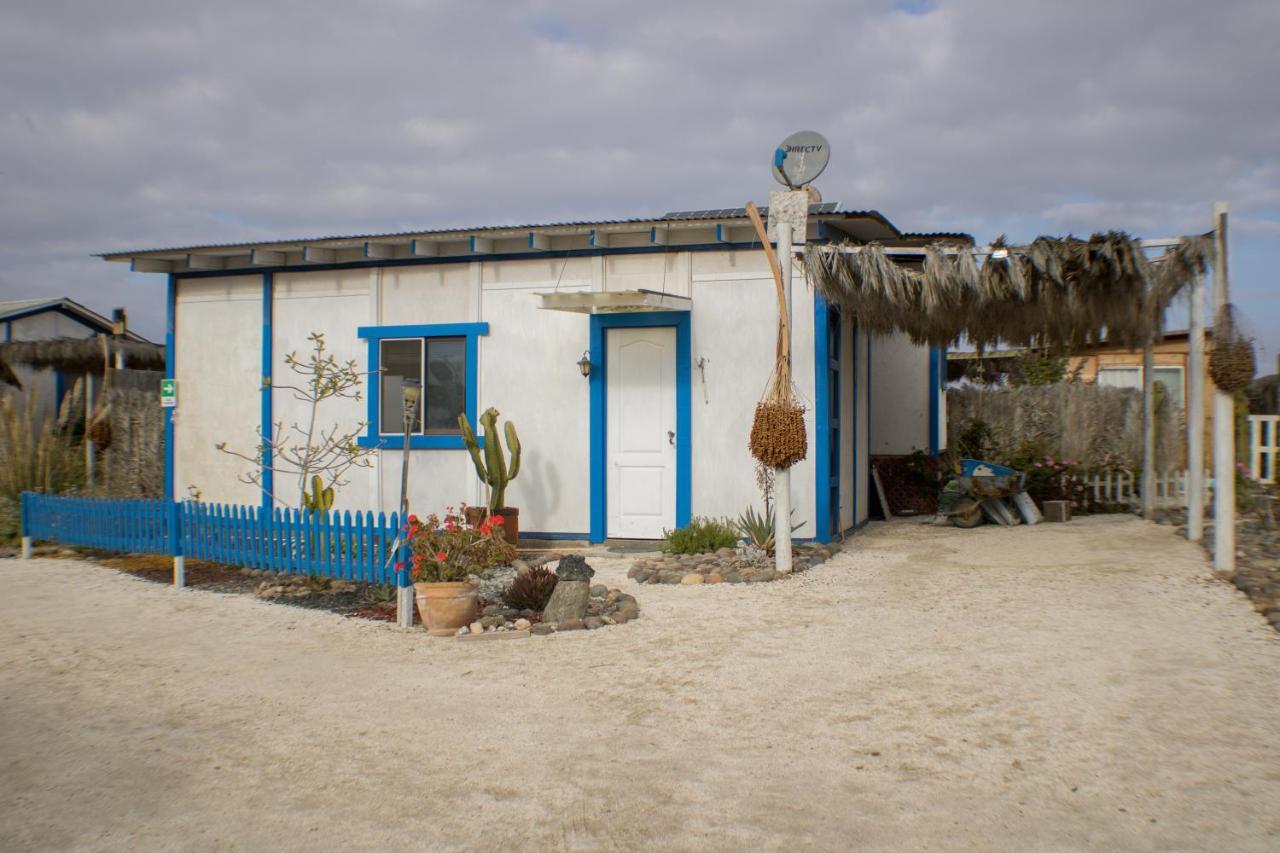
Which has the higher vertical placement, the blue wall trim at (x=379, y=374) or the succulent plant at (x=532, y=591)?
the blue wall trim at (x=379, y=374)

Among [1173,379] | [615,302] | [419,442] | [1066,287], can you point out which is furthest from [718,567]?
[1173,379]

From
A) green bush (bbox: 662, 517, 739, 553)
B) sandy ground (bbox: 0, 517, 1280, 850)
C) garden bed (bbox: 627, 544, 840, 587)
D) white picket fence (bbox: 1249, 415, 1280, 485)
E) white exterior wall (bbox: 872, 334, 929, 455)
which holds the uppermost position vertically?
white exterior wall (bbox: 872, 334, 929, 455)

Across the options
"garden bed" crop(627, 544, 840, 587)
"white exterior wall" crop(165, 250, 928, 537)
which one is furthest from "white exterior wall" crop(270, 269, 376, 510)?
"garden bed" crop(627, 544, 840, 587)

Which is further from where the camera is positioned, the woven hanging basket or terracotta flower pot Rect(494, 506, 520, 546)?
terracotta flower pot Rect(494, 506, 520, 546)

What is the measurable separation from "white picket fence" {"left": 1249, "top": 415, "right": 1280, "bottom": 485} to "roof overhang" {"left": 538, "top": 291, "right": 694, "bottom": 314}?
8.14 m

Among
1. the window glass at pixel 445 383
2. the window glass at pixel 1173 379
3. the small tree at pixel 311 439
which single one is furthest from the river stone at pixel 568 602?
the window glass at pixel 1173 379

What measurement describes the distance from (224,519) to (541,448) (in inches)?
132

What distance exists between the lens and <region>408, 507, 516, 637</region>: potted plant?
6637 millimetres

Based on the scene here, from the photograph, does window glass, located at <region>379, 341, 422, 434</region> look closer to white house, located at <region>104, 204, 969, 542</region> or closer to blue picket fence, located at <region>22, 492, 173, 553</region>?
white house, located at <region>104, 204, 969, 542</region>

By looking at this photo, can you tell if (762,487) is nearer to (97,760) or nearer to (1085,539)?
(1085,539)

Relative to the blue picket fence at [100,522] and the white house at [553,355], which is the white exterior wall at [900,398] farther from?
the blue picket fence at [100,522]

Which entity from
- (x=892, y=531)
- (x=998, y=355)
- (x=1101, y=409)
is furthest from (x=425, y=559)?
(x=998, y=355)

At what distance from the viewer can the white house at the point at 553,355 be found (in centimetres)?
1000

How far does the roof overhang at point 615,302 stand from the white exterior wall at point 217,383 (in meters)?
4.12
